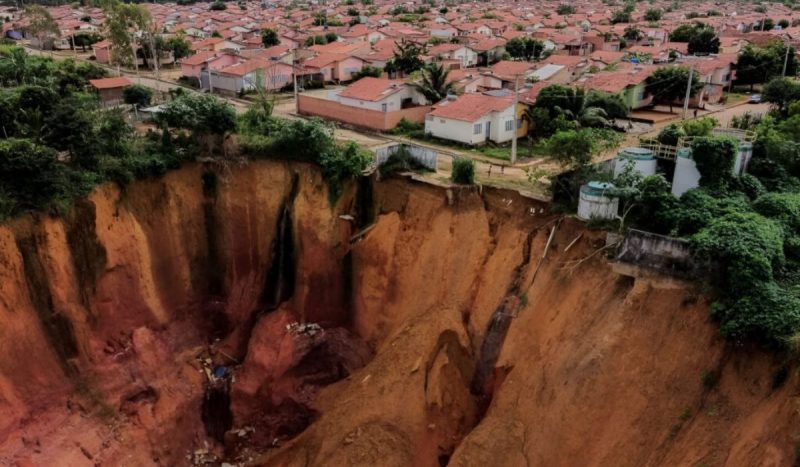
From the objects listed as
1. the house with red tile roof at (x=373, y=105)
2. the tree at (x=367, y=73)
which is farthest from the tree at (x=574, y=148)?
the tree at (x=367, y=73)

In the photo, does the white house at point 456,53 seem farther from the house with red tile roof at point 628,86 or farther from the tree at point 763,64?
the tree at point 763,64

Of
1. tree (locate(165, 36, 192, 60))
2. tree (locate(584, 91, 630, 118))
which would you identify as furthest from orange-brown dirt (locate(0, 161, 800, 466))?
tree (locate(165, 36, 192, 60))

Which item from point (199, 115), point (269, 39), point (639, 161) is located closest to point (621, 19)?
point (269, 39)

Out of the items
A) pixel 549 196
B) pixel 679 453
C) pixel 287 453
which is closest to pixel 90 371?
pixel 287 453

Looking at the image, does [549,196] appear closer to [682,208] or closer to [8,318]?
[682,208]

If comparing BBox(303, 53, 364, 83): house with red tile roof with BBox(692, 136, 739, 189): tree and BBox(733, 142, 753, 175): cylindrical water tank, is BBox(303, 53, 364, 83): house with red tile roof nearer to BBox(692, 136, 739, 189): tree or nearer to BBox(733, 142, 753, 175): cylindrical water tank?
BBox(733, 142, 753, 175): cylindrical water tank
